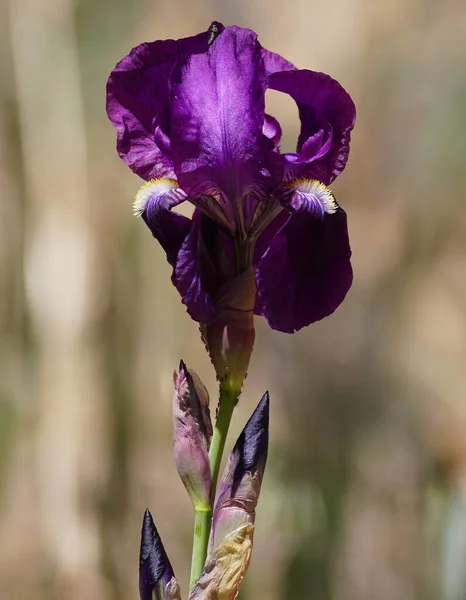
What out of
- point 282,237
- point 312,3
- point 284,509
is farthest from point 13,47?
point 282,237

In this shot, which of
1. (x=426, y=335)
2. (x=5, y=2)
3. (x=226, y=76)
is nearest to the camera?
(x=226, y=76)

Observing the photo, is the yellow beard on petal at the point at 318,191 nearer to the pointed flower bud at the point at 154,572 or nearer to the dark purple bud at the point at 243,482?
the dark purple bud at the point at 243,482

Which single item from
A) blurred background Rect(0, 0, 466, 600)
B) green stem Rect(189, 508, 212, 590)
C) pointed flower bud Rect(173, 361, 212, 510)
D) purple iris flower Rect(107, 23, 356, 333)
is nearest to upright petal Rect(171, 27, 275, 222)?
purple iris flower Rect(107, 23, 356, 333)

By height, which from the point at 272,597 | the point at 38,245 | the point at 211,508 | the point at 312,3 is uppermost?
the point at 312,3

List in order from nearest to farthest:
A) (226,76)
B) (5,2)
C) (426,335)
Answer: (226,76), (426,335), (5,2)

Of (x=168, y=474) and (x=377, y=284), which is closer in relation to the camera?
→ (x=377, y=284)

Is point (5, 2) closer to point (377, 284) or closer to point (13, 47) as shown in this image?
point (13, 47)

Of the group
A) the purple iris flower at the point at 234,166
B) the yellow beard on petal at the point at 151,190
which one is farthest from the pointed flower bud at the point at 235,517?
the yellow beard on petal at the point at 151,190

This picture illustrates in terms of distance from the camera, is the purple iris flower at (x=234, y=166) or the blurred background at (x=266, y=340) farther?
the blurred background at (x=266, y=340)
